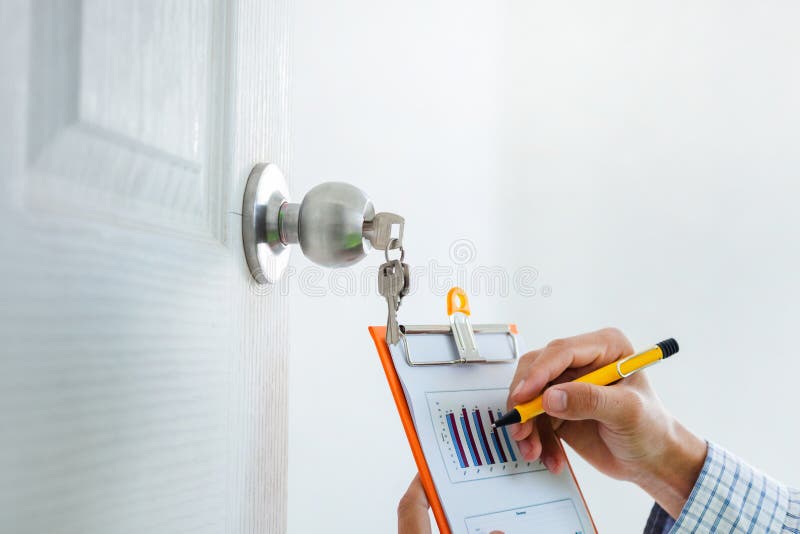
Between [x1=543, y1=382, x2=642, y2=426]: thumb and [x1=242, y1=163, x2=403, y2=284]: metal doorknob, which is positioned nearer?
[x1=242, y1=163, x2=403, y2=284]: metal doorknob

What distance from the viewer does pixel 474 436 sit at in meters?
0.45

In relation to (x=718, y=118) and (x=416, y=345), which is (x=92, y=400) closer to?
(x=416, y=345)

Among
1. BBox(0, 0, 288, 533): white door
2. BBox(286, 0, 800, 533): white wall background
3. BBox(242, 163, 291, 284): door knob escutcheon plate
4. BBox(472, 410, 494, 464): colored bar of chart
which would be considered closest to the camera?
BBox(0, 0, 288, 533): white door

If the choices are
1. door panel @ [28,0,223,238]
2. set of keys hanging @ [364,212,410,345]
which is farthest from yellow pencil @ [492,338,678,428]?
door panel @ [28,0,223,238]

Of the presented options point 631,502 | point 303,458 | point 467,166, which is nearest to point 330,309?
point 303,458

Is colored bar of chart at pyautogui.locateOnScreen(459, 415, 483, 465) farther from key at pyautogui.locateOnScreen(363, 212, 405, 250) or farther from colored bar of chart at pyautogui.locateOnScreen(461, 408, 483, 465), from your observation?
key at pyautogui.locateOnScreen(363, 212, 405, 250)

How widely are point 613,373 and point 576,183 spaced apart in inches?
27.6

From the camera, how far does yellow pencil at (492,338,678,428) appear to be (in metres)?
0.46

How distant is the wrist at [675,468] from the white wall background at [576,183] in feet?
1.12

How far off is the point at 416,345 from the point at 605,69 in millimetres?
884

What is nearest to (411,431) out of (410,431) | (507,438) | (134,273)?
(410,431)

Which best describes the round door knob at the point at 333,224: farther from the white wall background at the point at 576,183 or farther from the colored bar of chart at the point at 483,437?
the white wall background at the point at 576,183

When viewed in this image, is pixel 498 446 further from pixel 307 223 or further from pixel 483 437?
pixel 307 223

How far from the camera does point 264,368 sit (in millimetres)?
369
